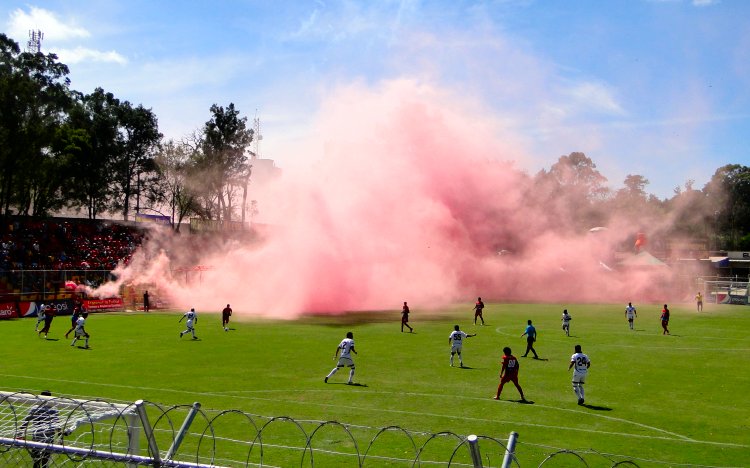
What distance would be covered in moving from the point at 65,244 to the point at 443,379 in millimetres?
47802

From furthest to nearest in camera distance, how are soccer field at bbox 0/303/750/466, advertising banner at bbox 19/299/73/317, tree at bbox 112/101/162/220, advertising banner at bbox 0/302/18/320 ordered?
1. tree at bbox 112/101/162/220
2. advertising banner at bbox 19/299/73/317
3. advertising banner at bbox 0/302/18/320
4. soccer field at bbox 0/303/750/466

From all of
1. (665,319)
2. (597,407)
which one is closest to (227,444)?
(597,407)

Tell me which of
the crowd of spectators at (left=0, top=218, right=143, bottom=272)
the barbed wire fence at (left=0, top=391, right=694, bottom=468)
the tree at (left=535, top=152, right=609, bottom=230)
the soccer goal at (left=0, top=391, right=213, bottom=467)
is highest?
the tree at (left=535, top=152, right=609, bottom=230)

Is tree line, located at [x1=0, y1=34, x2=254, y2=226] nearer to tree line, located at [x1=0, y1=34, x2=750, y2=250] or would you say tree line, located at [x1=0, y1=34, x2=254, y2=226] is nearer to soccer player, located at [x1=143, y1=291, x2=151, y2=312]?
tree line, located at [x1=0, y1=34, x2=750, y2=250]

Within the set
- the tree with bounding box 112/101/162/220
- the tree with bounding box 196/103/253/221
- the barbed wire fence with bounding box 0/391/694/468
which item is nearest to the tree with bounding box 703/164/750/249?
the tree with bounding box 196/103/253/221

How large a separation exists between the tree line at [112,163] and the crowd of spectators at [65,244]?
2.54 metres

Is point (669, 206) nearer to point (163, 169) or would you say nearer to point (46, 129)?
point (163, 169)

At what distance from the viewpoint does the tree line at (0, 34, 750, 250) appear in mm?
52625

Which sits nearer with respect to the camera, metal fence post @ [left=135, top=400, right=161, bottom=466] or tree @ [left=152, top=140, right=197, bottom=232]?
metal fence post @ [left=135, top=400, right=161, bottom=466]

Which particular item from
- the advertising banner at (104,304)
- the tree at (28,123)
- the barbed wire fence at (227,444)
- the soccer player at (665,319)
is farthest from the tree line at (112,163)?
the barbed wire fence at (227,444)

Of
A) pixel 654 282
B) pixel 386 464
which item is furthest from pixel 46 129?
pixel 654 282

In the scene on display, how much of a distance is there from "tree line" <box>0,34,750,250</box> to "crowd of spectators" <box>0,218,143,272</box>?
8.35ft

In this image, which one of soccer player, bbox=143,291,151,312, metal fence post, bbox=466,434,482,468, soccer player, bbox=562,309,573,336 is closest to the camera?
metal fence post, bbox=466,434,482,468

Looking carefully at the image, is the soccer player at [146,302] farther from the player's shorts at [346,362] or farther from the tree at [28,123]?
the player's shorts at [346,362]
